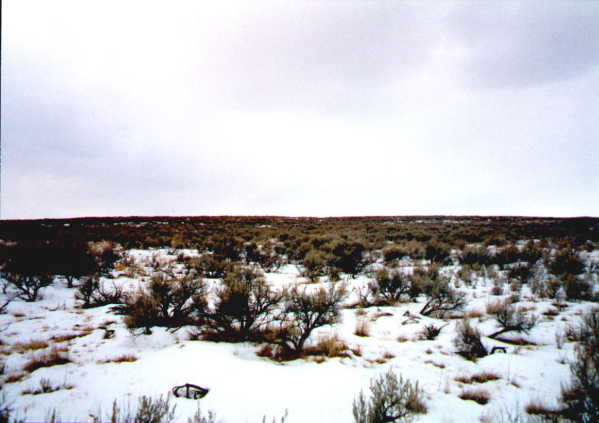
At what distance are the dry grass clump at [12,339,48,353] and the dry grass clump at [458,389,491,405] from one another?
5.90m

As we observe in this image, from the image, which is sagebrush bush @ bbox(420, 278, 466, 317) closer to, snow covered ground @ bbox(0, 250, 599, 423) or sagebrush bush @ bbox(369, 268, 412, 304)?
snow covered ground @ bbox(0, 250, 599, 423)

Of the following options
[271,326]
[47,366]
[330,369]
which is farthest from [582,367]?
[47,366]

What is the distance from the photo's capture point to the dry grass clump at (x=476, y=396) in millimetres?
3106

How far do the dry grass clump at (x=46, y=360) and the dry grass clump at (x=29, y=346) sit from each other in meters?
0.38

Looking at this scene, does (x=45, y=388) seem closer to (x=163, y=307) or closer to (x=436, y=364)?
(x=163, y=307)

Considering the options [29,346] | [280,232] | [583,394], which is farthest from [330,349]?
[280,232]

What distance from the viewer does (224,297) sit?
15.4ft

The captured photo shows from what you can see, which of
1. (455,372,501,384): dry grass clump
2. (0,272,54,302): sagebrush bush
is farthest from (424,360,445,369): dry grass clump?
(0,272,54,302): sagebrush bush

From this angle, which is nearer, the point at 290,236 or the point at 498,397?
the point at 498,397

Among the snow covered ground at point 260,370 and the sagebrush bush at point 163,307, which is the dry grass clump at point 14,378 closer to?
the snow covered ground at point 260,370

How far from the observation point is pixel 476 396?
3137 mm

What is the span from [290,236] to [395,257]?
8855mm

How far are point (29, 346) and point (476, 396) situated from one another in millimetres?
6286

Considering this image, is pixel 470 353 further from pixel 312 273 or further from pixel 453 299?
pixel 312 273
